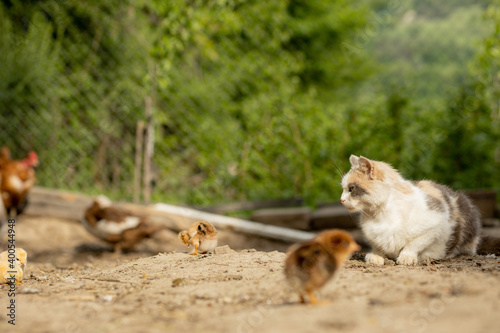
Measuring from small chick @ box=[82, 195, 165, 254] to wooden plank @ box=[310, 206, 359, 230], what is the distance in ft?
6.24

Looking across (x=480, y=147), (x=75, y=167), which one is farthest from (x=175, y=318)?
(x=75, y=167)

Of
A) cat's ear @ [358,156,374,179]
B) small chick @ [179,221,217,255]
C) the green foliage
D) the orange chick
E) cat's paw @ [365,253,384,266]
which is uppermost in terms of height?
the green foliage

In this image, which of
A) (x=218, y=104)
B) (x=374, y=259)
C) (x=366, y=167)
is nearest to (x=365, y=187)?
(x=366, y=167)

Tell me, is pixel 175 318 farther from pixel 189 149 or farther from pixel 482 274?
pixel 189 149

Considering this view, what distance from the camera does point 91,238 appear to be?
7070 millimetres

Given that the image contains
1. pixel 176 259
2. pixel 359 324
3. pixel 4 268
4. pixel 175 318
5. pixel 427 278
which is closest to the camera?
pixel 359 324

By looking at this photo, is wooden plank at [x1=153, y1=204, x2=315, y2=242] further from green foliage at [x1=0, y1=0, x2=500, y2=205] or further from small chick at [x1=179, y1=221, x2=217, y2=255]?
small chick at [x1=179, y1=221, x2=217, y2=255]

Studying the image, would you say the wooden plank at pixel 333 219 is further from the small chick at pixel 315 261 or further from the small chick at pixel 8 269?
the small chick at pixel 315 261

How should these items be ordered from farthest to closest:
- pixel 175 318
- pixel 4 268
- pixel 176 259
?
pixel 176 259, pixel 4 268, pixel 175 318

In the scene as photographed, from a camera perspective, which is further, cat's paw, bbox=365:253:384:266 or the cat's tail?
the cat's tail

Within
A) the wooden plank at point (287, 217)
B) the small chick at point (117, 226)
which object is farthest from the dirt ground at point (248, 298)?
the wooden plank at point (287, 217)

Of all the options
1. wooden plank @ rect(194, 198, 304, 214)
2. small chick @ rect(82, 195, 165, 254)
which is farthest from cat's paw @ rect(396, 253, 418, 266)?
wooden plank @ rect(194, 198, 304, 214)

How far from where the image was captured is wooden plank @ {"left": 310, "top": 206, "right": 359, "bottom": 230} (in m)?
6.49

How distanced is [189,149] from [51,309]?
590 cm
